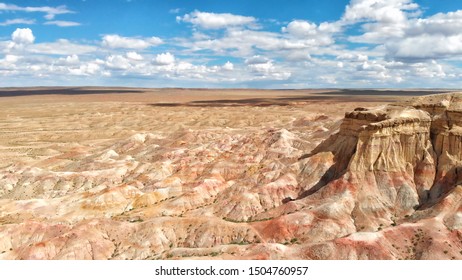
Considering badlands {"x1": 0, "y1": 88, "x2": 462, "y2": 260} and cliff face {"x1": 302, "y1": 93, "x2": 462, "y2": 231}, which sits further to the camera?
cliff face {"x1": 302, "y1": 93, "x2": 462, "y2": 231}

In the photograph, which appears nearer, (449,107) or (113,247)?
(113,247)

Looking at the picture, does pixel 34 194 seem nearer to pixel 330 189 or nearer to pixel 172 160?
pixel 172 160

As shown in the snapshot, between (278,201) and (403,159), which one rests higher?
(403,159)

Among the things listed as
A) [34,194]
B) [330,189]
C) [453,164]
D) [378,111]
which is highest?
[378,111]

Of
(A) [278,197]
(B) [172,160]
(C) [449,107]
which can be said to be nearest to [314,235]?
(A) [278,197]

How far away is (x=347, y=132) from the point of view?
72.5 m

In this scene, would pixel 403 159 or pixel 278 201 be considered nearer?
pixel 403 159

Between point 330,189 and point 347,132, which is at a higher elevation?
point 347,132

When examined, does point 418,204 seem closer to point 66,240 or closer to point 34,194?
point 66,240

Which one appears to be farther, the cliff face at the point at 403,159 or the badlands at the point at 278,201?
the cliff face at the point at 403,159
